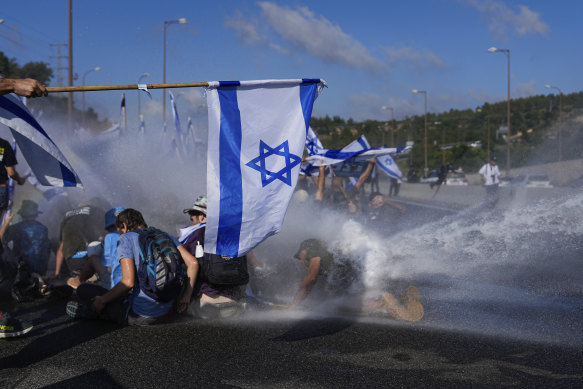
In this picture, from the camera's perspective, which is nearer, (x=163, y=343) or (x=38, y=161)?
(x=163, y=343)

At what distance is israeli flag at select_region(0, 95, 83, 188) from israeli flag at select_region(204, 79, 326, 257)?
1.96m

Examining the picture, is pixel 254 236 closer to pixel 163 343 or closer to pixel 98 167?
pixel 163 343

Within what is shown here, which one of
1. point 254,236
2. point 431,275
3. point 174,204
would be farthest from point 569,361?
point 174,204

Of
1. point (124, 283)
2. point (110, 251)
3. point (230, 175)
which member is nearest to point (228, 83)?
point (230, 175)

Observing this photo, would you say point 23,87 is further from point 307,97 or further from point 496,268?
point 496,268

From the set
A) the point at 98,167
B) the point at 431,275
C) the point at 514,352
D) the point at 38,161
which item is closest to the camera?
the point at 514,352

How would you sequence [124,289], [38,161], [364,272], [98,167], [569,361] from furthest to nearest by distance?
[98,167], [364,272], [38,161], [124,289], [569,361]

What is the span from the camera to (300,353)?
188 inches

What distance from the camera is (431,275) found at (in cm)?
774

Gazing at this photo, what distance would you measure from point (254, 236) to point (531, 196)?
53.4 ft

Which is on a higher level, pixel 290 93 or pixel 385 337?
pixel 290 93

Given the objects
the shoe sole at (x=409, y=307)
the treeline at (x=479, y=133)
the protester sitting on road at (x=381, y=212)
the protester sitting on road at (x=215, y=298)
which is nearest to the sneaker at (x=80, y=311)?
the protester sitting on road at (x=215, y=298)

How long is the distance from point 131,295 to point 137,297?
0.10 metres

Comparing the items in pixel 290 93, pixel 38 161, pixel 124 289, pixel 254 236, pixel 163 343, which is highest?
pixel 290 93
